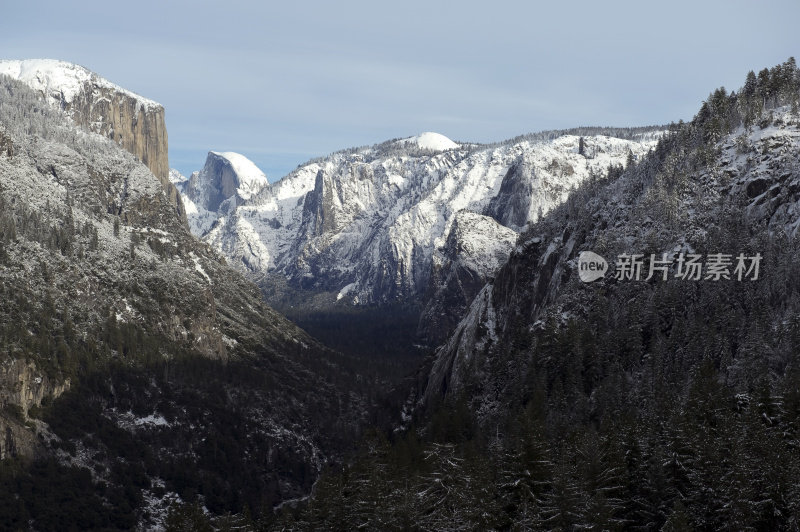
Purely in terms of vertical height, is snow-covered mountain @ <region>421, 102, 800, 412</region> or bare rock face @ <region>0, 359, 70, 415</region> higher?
snow-covered mountain @ <region>421, 102, 800, 412</region>

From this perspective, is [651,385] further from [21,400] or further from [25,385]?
[25,385]

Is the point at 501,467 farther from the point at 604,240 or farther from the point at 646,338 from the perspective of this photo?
the point at 604,240

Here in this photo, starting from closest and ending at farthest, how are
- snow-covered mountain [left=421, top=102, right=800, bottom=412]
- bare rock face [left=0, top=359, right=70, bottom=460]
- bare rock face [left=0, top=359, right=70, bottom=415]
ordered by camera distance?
1. snow-covered mountain [left=421, top=102, right=800, bottom=412]
2. bare rock face [left=0, top=359, right=70, bottom=460]
3. bare rock face [left=0, top=359, right=70, bottom=415]

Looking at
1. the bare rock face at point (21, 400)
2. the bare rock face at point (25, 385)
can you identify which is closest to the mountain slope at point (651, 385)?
the bare rock face at point (21, 400)

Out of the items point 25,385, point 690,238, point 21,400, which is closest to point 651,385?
point 690,238

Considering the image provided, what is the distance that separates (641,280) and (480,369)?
131ft

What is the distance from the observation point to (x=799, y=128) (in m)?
171

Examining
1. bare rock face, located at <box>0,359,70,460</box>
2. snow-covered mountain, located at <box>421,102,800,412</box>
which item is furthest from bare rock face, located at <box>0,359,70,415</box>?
snow-covered mountain, located at <box>421,102,800,412</box>

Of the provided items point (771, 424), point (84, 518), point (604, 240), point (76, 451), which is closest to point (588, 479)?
point (771, 424)

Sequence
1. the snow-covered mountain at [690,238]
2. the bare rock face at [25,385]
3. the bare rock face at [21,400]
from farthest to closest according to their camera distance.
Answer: the bare rock face at [25,385], the bare rock face at [21,400], the snow-covered mountain at [690,238]

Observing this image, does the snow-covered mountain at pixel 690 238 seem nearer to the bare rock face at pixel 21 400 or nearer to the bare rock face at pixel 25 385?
the bare rock face at pixel 21 400

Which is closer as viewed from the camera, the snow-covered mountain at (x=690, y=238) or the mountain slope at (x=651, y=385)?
the mountain slope at (x=651, y=385)

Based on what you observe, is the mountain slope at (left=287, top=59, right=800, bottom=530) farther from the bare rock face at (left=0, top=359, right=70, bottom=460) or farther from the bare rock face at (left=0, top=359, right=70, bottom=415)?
the bare rock face at (left=0, top=359, right=70, bottom=415)

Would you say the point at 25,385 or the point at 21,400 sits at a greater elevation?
the point at 25,385
